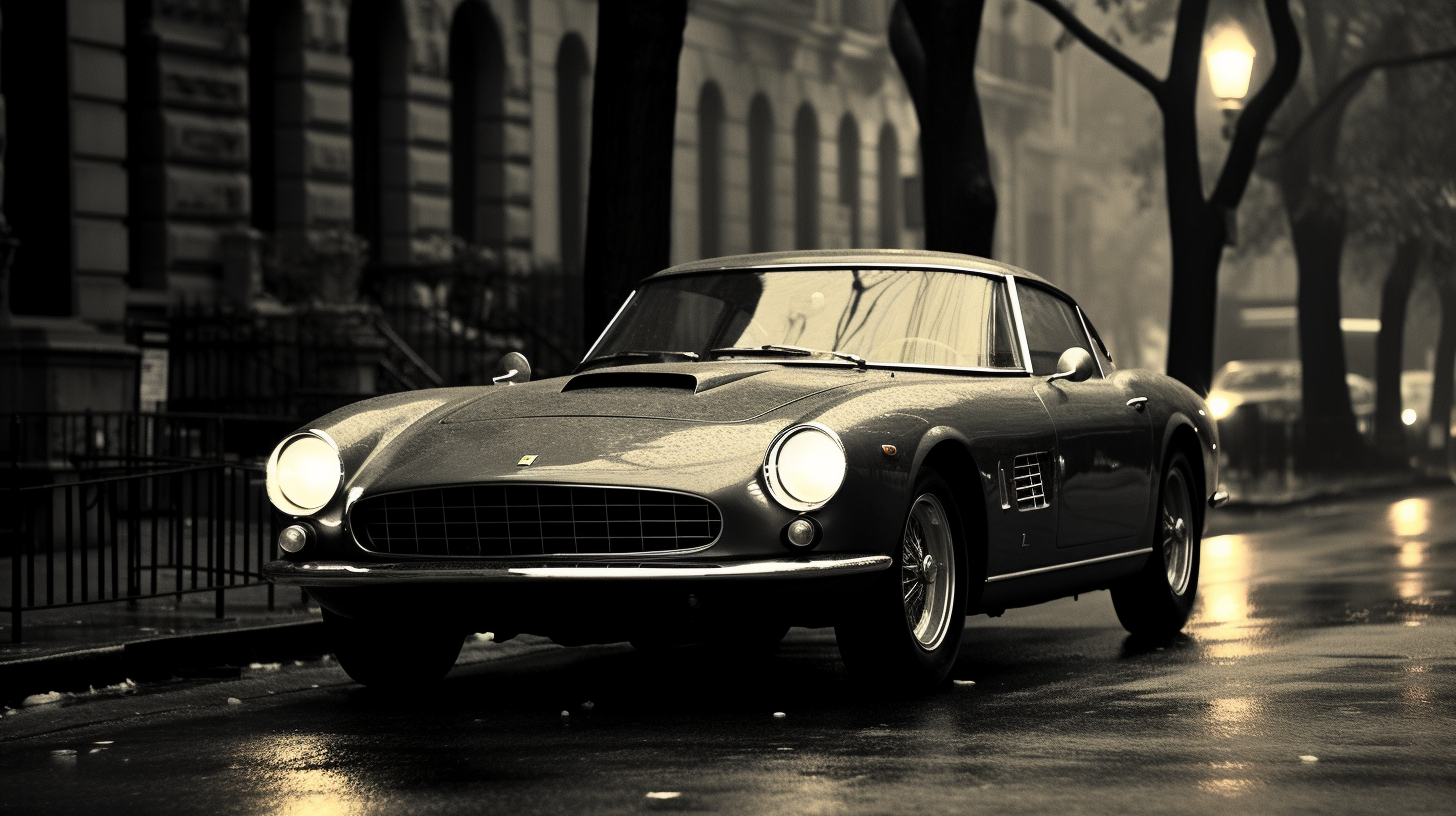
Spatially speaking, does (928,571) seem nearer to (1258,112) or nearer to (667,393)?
(667,393)

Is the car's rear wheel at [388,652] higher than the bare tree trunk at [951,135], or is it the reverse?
the bare tree trunk at [951,135]

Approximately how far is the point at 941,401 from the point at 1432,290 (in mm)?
39475

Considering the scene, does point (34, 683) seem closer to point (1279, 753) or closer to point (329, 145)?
point (1279, 753)

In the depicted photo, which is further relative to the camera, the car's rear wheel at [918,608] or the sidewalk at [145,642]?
the sidewalk at [145,642]

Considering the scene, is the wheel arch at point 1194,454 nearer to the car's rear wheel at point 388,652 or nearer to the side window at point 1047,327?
the side window at point 1047,327

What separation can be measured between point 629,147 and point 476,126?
14.4 metres

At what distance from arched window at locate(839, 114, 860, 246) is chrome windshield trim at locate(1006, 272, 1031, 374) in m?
30.8

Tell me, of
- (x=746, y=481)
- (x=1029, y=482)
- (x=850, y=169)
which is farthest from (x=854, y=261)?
(x=850, y=169)

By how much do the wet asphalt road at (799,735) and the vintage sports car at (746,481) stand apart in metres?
0.34

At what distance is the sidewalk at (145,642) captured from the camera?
867 centimetres

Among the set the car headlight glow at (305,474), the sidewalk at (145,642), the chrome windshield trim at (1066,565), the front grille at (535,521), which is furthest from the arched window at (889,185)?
the front grille at (535,521)

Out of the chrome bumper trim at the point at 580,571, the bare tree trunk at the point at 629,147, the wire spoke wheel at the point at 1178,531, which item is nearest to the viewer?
the chrome bumper trim at the point at 580,571

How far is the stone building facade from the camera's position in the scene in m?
18.0

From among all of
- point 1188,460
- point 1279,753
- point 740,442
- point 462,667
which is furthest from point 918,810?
point 1188,460
